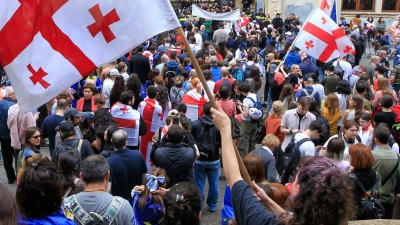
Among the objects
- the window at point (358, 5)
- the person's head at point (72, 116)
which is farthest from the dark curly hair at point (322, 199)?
the window at point (358, 5)

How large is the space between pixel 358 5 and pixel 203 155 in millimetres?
26123

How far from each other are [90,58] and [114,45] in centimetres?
19

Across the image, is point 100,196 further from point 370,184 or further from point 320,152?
point 320,152

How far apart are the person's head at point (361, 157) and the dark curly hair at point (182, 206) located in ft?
5.86

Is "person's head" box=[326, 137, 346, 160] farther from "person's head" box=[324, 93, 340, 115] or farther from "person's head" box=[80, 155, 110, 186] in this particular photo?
"person's head" box=[324, 93, 340, 115]

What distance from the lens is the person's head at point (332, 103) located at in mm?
7988

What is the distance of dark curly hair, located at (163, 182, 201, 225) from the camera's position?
358 cm

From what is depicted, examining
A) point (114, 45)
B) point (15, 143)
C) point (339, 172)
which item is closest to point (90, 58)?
point (114, 45)

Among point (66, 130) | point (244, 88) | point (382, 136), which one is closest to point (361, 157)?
point (382, 136)

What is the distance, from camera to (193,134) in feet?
22.4

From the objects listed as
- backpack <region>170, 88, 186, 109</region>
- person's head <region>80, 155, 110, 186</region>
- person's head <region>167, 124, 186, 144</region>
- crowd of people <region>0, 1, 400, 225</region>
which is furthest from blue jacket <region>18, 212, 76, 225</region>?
backpack <region>170, 88, 186, 109</region>

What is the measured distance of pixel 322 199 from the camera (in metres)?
2.19

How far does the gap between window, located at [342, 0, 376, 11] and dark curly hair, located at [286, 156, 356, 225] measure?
29.8 metres

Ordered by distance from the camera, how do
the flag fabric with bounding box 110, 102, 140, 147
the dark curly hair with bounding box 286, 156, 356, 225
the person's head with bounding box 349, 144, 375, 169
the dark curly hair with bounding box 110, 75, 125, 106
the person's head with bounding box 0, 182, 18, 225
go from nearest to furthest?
the person's head with bounding box 0, 182, 18, 225 → the dark curly hair with bounding box 286, 156, 356, 225 → the person's head with bounding box 349, 144, 375, 169 → the flag fabric with bounding box 110, 102, 140, 147 → the dark curly hair with bounding box 110, 75, 125, 106
